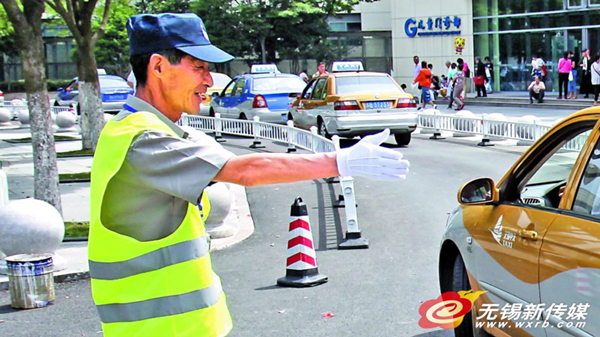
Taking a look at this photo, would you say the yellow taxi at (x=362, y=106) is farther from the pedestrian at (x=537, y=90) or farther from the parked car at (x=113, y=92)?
the pedestrian at (x=537, y=90)

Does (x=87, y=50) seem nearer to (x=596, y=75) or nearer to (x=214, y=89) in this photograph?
(x=214, y=89)

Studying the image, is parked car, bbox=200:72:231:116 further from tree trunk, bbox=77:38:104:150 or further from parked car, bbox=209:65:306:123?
tree trunk, bbox=77:38:104:150

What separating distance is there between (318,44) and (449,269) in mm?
41815

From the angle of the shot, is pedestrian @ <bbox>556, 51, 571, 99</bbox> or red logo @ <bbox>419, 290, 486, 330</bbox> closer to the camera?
red logo @ <bbox>419, 290, 486, 330</bbox>

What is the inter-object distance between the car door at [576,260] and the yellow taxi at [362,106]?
1391 cm

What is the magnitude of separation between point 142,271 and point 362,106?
15.6 metres

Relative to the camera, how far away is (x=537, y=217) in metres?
4.25

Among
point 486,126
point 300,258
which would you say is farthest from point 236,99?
point 300,258

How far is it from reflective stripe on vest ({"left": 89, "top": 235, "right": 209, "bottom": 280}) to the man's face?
0.49 m

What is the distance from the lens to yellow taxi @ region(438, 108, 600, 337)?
3760mm

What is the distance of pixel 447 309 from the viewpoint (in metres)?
6.07

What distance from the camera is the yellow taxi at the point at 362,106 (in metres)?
18.0

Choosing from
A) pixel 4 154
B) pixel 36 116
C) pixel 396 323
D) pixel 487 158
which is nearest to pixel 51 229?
pixel 36 116

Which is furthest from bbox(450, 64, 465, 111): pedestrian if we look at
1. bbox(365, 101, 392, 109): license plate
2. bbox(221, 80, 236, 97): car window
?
bbox(365, 101, 392, 109): license plate
